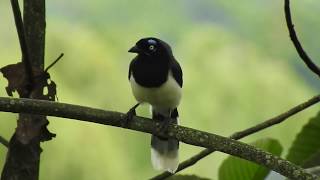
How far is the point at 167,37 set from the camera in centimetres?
185

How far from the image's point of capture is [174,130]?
1021 millimetres

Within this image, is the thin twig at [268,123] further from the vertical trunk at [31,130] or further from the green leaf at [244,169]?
the vertical trunk at [31,130]

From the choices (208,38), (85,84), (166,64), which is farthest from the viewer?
(208,38)

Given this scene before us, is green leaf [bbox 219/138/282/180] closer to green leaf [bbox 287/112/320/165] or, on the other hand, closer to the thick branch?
green leaf [bbox 287/112/320/165]

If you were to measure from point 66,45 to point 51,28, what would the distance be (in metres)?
0.06

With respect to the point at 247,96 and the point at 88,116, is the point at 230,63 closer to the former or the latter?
the point at 247,96

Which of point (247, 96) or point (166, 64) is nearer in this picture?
point (166, 64)

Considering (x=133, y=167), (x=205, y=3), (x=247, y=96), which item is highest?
(x=205, y=3)

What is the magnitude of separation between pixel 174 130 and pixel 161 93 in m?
0.58

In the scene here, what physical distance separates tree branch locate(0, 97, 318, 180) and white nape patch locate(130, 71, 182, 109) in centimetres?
→ 48

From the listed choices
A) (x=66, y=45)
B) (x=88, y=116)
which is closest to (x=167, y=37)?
(x=66, y=45)

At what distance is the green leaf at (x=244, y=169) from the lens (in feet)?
4.42

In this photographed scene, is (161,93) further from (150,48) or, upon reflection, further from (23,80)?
(23,80)

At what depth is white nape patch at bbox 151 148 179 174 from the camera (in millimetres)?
1702
